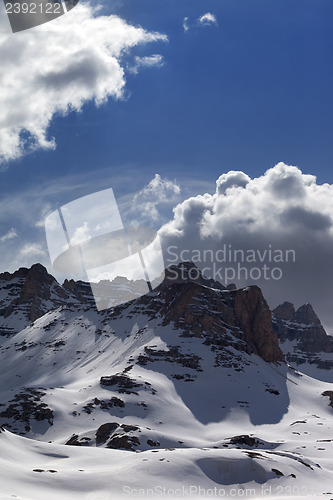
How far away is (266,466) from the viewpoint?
8856 cm

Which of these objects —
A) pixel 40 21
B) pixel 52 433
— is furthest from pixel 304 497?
pixel 52 433

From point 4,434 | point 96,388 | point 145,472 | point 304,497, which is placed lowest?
point 304,497

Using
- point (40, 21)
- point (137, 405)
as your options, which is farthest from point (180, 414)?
point (40, 21)

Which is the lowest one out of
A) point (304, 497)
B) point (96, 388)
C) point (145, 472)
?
point (304, 497)

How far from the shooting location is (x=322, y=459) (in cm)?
11838

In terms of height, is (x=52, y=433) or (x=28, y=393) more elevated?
(x=28, y=393)

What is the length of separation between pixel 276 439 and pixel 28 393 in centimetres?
8583

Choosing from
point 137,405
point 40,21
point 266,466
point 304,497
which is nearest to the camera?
point 40,21

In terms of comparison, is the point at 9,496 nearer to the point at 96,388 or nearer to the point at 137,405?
the point at 137,405

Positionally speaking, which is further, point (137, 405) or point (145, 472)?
point (137, 405)

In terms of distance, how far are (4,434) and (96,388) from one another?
92875mm

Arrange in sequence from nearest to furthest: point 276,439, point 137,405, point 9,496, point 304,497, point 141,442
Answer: point 9,496 < point 304,497 < point 141,442 < point 276,439 < point 137,405

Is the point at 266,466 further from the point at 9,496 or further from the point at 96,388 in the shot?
the point at 96,388

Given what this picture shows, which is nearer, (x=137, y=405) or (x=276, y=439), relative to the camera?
(x=276, y=439)
